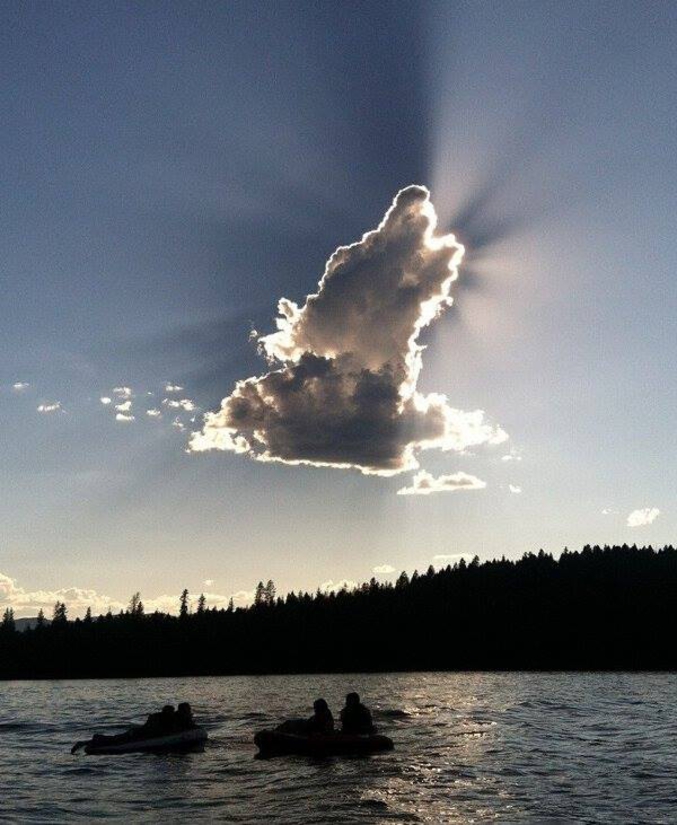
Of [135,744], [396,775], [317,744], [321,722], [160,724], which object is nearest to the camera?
[396,775]

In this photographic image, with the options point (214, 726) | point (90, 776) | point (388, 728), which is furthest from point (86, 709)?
point (90, 776)

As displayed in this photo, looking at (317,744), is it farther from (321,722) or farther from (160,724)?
(160,724)

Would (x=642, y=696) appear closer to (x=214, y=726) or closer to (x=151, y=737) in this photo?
(x=214, y=726)

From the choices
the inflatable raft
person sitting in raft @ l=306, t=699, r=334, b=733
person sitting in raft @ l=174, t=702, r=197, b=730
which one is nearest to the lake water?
the inflatable raft

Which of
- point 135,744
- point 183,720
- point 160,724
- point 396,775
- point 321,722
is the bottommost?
point 396,775

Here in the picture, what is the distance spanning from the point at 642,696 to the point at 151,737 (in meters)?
60.9

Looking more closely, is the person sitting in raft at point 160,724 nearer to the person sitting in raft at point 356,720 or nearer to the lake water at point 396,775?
the lake water at point 396,775

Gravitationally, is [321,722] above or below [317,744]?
above

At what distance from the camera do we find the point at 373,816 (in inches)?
1124

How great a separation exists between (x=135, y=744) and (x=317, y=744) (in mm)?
10993

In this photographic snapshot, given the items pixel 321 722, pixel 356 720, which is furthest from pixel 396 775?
pixel 356 720

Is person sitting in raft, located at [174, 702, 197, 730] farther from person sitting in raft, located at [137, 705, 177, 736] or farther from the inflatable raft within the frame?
the inflatable raft

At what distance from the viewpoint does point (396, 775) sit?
36.5 metres

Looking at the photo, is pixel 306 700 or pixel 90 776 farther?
pixel 306 700
